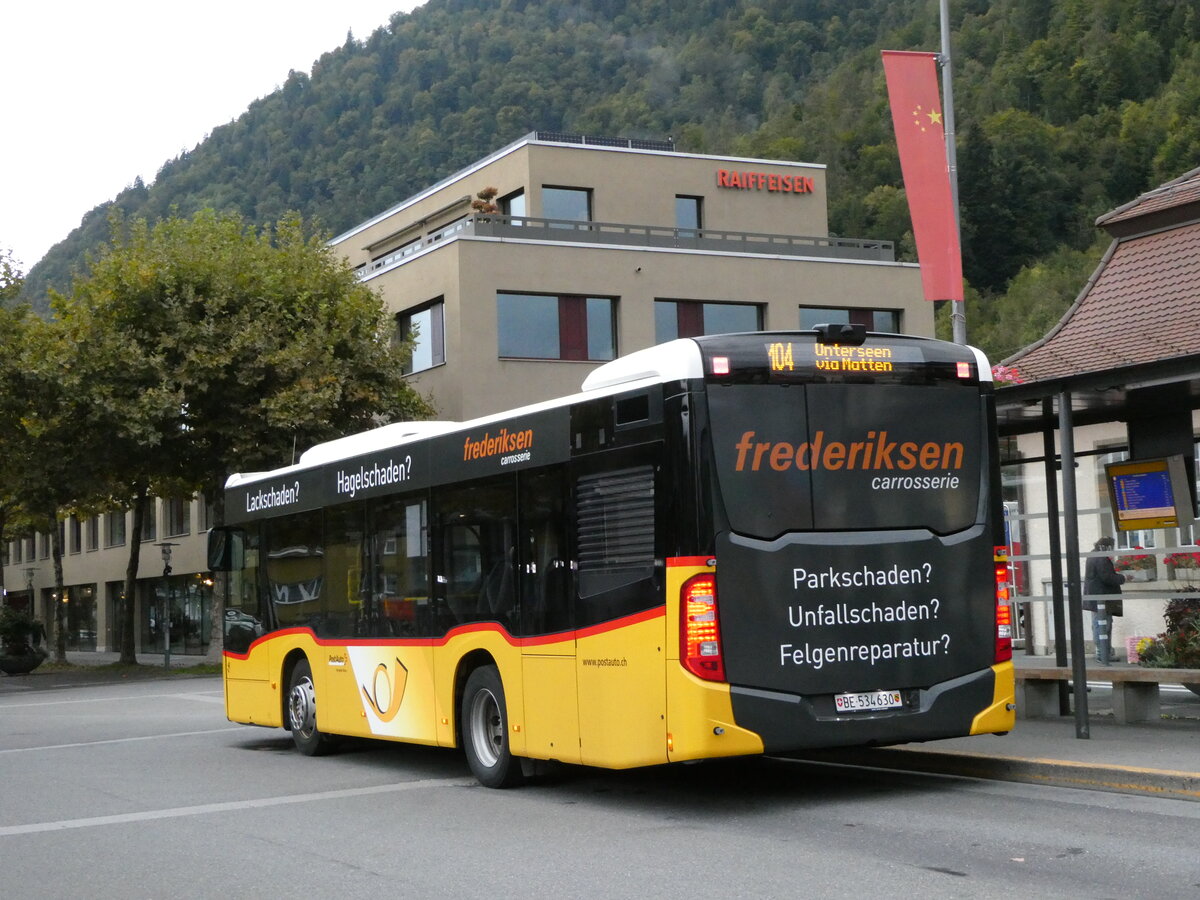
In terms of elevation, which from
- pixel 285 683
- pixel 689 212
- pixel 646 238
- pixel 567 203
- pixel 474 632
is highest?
pixel 689 212

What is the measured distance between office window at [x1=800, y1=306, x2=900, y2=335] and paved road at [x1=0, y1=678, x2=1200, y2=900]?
3071cm

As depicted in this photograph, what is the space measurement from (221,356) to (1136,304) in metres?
23.7

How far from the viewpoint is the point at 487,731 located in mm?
11969

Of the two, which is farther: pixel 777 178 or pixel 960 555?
pixel 777 178

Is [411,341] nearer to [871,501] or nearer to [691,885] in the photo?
[871,501]

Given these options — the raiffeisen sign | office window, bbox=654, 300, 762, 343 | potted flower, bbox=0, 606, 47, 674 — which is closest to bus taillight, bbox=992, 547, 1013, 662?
office window, bbox=654, 300, 762, 343

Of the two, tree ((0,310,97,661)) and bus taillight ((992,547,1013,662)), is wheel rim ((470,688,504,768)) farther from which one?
tree ((0,310,97,661))

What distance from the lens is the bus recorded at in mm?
9586

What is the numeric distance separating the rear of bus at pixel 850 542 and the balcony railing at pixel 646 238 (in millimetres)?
29429

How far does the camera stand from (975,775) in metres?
11.1

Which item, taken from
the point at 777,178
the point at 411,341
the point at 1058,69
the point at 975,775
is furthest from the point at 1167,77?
the point at 975,775

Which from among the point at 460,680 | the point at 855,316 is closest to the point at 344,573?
the point at 460,680

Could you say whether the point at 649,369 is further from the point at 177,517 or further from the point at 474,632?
the point at 177,517

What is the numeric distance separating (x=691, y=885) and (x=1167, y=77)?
102 m
